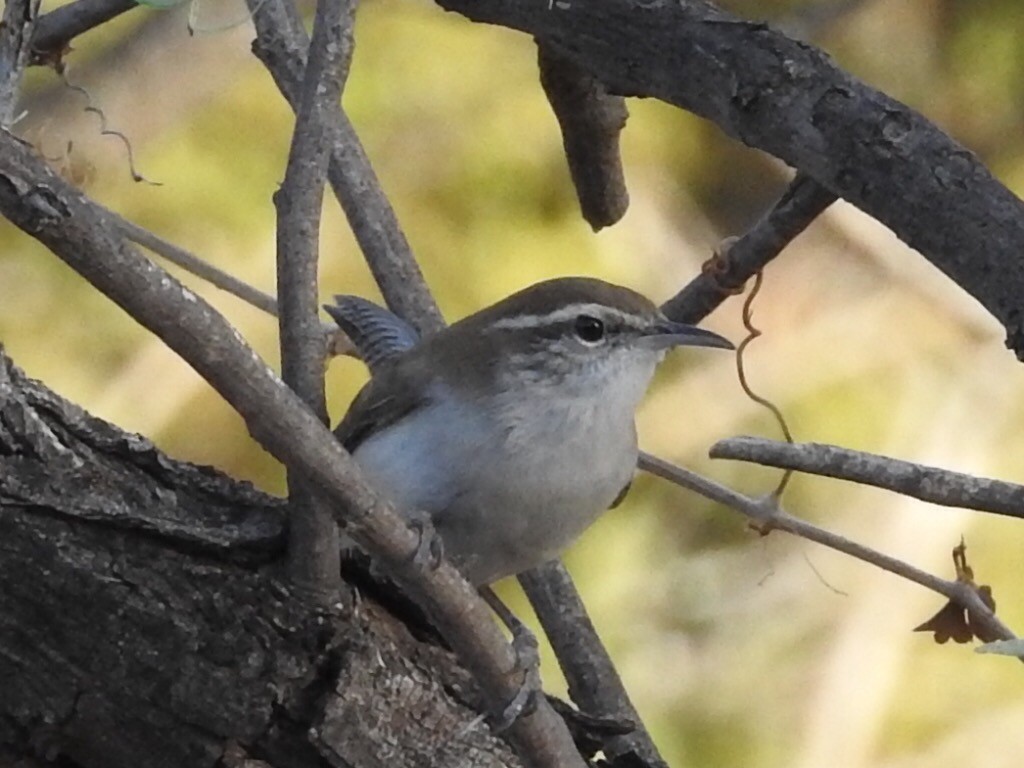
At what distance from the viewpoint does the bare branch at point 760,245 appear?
1.36 metres

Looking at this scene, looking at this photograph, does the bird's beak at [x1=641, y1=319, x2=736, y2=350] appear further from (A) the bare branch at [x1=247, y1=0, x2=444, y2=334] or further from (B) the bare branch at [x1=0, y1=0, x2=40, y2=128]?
(B) the bare branch at [x1=0, y1=0, x2=40, y2=128]

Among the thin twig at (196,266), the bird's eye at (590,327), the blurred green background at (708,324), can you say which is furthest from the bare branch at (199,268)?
the blurred green background at (708,324)

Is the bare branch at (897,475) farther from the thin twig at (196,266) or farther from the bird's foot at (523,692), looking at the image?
the thin twig at (196,266)

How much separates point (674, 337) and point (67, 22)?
727 mm

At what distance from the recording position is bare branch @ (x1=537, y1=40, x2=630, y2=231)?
1.57 meters

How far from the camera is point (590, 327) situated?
5.15ft

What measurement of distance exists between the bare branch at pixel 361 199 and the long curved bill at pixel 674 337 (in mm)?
274

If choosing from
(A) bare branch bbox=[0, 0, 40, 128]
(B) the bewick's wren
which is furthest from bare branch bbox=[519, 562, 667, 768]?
(A) bare branch bbox=[0, 0, 40, 128]

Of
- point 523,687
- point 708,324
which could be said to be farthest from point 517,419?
point 708,324

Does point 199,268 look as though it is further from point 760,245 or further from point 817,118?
point 817,118

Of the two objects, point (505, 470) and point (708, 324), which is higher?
point (708, 324)

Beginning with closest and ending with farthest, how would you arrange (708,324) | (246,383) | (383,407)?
1. (246,383)
2. (383,407)
3. (708,324)

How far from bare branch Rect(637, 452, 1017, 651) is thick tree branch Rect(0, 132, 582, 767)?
534 mm

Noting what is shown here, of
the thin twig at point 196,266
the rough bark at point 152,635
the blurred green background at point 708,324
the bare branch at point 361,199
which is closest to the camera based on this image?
the rough bark at point 152,635
